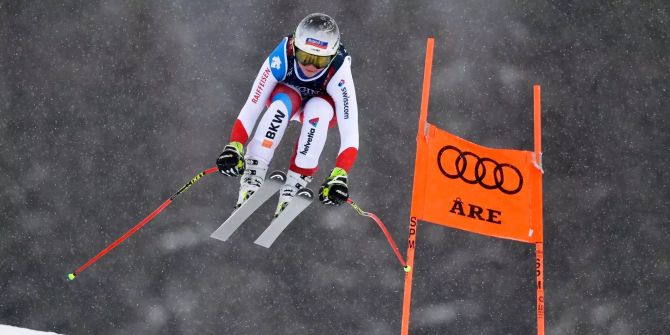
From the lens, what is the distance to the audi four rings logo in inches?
340

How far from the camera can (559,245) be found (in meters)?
16.7

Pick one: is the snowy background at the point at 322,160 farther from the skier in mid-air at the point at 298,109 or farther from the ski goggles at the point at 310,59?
the ski goggles at the point at 310,59

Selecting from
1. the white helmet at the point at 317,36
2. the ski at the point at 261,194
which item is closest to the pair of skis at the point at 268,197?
the ski at the point at 261,194

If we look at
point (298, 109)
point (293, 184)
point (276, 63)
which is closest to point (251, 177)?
point (293, 184)

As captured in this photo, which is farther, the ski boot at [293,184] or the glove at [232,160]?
the ski boot at [293,184]

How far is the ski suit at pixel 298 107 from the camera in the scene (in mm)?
7871

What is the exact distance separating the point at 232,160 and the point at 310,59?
3.72ft

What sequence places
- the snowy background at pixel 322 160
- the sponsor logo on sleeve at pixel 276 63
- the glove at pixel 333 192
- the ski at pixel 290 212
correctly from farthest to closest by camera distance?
the snowy background at pixel 322 160
the sponsor logo on sleeve at pixel 276 63
the ski at pixel 290 212
the glove at pixel 333 192

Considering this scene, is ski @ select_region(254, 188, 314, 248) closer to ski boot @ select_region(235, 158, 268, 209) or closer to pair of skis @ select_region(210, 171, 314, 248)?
pair of skis @ select_region(210, 171, 314, 248)

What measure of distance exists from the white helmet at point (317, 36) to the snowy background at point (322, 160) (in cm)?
831

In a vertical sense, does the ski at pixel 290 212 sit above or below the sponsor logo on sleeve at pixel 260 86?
below

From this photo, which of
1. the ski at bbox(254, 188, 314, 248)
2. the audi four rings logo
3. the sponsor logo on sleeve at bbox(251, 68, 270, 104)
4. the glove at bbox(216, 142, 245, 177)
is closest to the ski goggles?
the sponsor logo on sleeve at bbox(251, 68, 270, 104)

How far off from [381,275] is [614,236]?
14.1 ft

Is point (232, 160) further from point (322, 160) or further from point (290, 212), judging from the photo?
point (322, 160)
